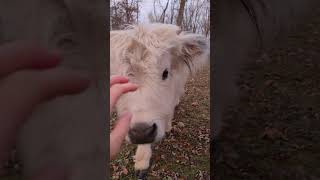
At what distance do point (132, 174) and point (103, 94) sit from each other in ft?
1.06

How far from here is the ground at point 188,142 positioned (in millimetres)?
1551

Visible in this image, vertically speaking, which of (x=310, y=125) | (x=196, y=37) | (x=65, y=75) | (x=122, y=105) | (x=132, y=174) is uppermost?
(x=196, y=37)

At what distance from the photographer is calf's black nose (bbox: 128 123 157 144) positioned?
1.48 meters

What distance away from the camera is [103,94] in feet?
4.76

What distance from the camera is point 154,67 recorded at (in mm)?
1482

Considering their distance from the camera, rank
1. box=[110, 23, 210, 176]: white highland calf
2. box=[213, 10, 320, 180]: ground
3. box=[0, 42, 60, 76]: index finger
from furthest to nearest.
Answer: box=[213, 10, 320, 180]: ground → box=[110, 23, 210, 176]: white highland calf → box=[0, 42, 60, 76]: index finger

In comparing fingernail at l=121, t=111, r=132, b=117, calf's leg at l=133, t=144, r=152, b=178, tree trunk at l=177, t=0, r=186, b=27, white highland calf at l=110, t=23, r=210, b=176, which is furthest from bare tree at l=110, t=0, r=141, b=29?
calf's leg at l=133, t=144, r=152, b=178

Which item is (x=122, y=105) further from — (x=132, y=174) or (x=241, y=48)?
(x=241, y=48)

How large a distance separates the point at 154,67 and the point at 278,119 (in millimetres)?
637

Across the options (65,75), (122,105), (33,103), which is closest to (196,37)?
(122,105)

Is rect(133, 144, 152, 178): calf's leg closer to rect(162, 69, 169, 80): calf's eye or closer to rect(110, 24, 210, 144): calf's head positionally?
rect(110, 24, 210, 144): calf's head

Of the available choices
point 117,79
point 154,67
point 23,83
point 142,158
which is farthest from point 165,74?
point 23,83

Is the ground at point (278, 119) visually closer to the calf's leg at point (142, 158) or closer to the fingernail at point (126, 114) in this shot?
the calf's leg at point (142, 158)

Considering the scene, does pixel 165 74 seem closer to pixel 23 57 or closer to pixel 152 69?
pixel 152 69
